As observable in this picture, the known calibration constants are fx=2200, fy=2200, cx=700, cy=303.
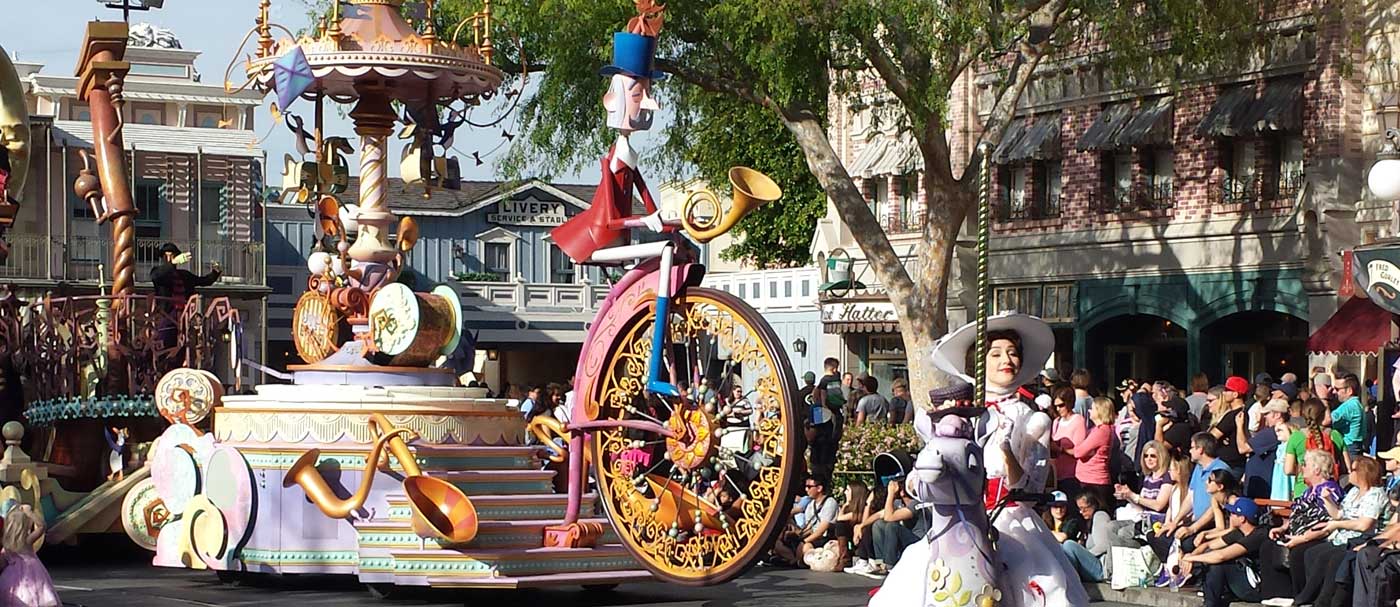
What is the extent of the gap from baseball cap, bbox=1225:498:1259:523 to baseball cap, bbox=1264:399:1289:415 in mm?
1864

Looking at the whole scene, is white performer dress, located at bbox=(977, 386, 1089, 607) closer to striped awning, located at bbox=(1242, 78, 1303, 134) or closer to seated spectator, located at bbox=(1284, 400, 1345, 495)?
seated spectator, located at bbox=(1284, 400, 1345, 495)

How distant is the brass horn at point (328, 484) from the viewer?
1468 cm

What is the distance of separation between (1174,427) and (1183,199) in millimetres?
13984

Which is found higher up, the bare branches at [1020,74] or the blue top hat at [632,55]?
the bare branches at [1020,74]

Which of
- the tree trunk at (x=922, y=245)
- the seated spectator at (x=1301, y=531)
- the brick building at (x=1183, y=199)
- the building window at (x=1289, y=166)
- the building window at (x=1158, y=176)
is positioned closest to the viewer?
the seated spectator at (x=1301, y=531)

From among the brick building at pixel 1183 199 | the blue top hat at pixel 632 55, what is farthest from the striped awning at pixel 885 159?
the blue top hat at pixel 632 55

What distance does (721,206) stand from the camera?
12.6 meters

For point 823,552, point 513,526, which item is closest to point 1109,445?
point 823,552

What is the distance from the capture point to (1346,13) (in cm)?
2794

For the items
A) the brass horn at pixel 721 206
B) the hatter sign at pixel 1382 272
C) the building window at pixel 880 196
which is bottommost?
the hatter sign at pixel 1382 272

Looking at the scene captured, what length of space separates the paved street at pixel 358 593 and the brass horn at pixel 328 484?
2.14 ft

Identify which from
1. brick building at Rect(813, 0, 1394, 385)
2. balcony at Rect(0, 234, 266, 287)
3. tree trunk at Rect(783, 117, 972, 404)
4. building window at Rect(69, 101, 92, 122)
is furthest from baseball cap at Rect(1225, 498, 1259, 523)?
building window at Rect(69, 101, 92, 122)

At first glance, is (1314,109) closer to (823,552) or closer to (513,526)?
(823,552)

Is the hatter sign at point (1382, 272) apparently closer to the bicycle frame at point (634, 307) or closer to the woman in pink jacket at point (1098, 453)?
the woman in pink jacket at point (1098, 453)
